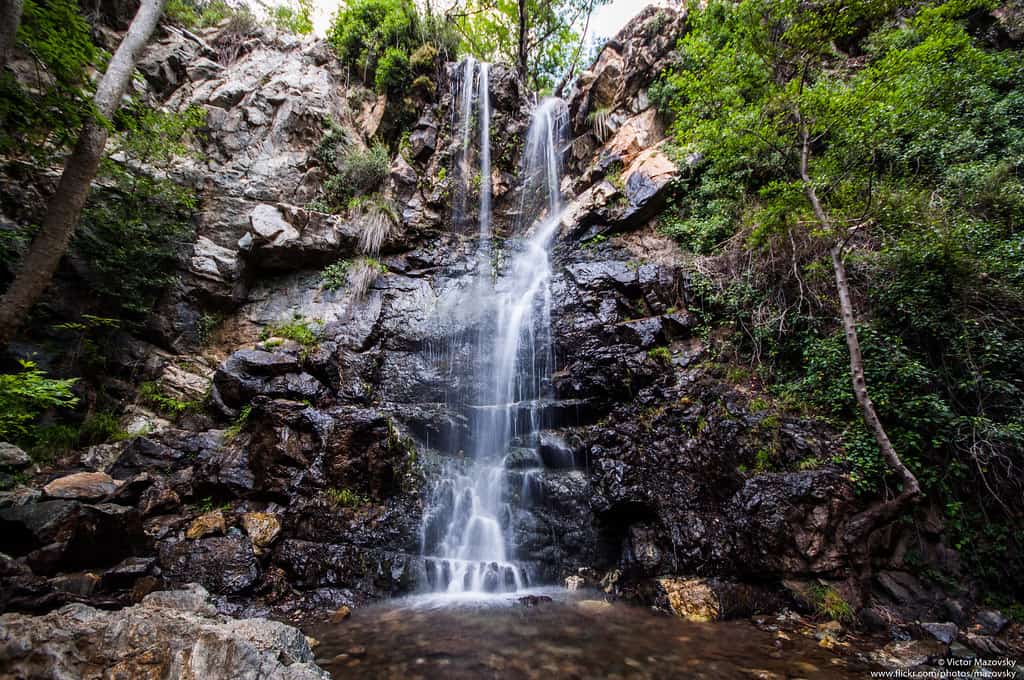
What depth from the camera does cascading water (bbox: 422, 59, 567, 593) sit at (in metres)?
6.10

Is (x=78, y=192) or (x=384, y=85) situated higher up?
(x=384, y=85)

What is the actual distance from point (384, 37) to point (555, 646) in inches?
710

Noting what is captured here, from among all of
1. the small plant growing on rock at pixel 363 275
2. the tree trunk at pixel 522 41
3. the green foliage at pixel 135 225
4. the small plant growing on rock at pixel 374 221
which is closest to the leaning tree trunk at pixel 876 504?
the small plant growing on rock at pixel 363 275

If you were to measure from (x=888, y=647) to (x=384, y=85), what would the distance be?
17.7m

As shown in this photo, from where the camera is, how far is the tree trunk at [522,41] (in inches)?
583

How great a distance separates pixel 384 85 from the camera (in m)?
13.7

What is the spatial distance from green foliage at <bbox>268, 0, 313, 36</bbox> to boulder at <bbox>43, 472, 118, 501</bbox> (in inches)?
617

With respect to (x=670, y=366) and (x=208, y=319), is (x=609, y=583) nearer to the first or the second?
(x=670, y=366)

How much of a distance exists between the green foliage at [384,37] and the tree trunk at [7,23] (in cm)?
1125

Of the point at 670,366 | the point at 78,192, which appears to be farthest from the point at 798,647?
the point at 78,192

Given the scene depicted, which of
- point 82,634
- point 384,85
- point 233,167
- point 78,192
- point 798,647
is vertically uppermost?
point 384,85

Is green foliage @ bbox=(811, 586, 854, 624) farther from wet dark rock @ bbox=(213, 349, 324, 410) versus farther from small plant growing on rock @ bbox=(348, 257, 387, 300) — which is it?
small plant growing on rock @ bbox=(348, 257, 387, 300)

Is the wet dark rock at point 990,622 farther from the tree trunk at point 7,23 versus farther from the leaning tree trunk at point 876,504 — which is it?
the tree trunk at point 7,23

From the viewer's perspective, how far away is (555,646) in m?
3.78
